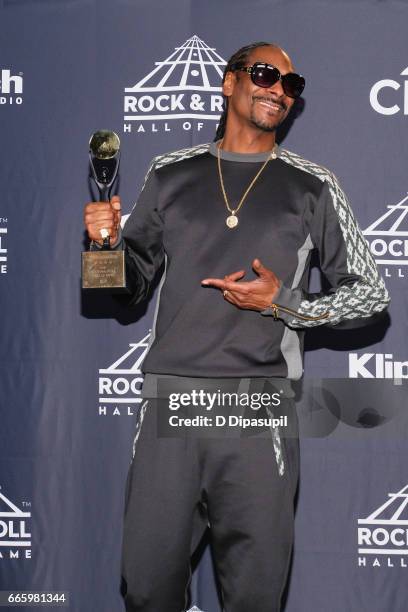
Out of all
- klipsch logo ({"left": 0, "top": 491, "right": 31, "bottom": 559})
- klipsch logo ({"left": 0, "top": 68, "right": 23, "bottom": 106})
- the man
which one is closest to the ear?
the man

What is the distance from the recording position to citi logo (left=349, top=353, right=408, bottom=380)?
3.24 m

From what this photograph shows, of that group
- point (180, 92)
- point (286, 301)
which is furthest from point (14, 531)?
point (180, 92)

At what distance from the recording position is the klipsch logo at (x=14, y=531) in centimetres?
329

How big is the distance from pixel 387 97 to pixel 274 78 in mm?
984

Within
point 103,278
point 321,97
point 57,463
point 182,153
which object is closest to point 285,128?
point 321,97

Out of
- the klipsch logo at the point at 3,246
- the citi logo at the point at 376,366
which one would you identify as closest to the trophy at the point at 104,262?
the klipsch logo at the point at 3,246

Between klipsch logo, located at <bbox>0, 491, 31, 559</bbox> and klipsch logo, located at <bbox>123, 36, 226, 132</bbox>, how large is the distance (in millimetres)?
1563

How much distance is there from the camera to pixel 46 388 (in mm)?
3305

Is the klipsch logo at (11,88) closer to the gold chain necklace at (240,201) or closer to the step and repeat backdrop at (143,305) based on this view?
the step and repeat backdrop at (143,305)

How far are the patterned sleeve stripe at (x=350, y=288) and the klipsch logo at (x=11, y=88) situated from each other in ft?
4.65

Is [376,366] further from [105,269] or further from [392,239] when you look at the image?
[105,269]

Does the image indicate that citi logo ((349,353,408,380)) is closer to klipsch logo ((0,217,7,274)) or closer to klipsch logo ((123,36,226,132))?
klipsch logo ((123,36,226,132))

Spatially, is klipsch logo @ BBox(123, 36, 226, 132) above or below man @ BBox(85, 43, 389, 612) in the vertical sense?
above

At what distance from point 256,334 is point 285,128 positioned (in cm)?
130
